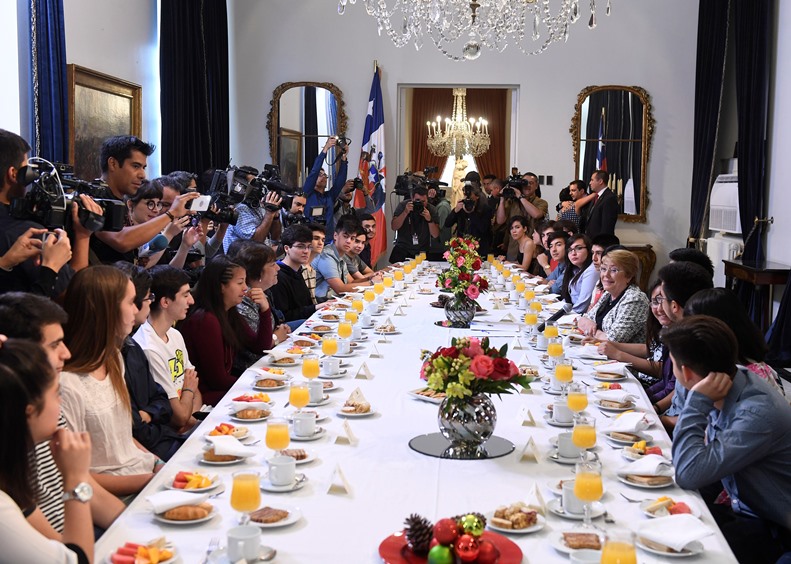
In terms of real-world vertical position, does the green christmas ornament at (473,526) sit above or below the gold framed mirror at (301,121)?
below

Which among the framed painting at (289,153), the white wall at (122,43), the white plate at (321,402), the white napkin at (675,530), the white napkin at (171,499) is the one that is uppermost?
the white wall at (122,43)

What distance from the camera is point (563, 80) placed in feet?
31.9

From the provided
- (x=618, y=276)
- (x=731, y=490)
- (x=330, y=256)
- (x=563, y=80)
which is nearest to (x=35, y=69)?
(x=330, y=256)

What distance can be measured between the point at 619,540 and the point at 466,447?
0.88 m

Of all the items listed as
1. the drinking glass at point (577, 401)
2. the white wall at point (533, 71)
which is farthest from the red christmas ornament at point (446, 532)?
the white wall at point (533, 71)

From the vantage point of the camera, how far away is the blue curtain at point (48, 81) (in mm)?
5496

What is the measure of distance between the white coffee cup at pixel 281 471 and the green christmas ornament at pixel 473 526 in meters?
0.59

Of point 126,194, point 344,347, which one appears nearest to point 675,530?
point 344,347

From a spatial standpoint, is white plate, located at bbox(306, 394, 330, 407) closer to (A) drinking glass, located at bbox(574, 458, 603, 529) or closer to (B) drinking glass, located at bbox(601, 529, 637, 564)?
(A) drinking glass, located at bbox(574, 458, 603, 529)

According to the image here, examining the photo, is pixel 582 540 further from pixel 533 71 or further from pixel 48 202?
pixel 533 71

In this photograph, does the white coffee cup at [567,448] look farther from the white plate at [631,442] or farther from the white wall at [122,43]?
the white wall at [122,43]

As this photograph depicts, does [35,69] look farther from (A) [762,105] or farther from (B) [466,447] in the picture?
(A) [762,105]

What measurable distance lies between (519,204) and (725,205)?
6.78ft

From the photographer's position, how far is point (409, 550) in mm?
1702
